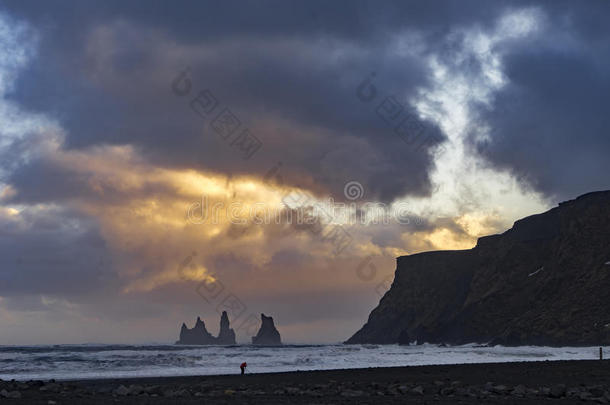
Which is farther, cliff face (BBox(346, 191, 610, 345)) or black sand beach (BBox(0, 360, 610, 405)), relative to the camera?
cliff face (BBox(346, 191, 610, 345))

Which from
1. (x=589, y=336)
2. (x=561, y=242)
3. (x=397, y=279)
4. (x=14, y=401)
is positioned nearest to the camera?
(x=14, y=401)

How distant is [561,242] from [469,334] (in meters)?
21.9

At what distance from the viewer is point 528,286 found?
95.2 meters

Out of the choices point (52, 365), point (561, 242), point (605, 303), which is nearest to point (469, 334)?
point (561, 242)

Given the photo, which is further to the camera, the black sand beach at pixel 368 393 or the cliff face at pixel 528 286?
the cliff face at pixel 528 286

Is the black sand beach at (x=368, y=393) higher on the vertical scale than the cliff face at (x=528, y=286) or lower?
lower

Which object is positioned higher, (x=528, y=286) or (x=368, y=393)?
(x=528, y=286)

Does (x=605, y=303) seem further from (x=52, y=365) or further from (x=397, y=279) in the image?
(x=397, y=279)

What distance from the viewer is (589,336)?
70375 mm

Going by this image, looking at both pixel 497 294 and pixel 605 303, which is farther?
pixel 497 294

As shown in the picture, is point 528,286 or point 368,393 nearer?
point 368,393

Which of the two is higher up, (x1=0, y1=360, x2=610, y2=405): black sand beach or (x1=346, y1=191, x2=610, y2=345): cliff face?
(x1=346, y1=191, x2=610, y2=345): cliff face

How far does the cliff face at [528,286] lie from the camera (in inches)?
3034

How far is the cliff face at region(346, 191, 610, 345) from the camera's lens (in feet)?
253
